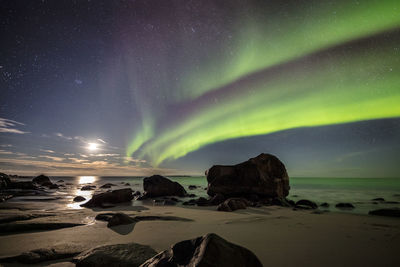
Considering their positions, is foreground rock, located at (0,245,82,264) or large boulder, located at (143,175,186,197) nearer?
foreground rock, located at (0,245,82,264)

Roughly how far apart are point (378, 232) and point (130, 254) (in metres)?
6.90

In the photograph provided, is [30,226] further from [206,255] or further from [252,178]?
[252,178]

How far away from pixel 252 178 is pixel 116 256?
14302 mm

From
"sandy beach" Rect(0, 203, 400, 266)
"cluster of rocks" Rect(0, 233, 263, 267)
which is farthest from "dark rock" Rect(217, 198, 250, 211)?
"cluster of rocks" Rect(0, 233, 263, 267)

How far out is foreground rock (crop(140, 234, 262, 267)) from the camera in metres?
2.00

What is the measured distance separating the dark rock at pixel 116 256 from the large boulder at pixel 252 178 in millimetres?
13714

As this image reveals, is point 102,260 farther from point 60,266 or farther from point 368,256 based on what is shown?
point 368,256

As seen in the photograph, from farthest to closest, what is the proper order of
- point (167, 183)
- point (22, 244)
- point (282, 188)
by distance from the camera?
point (167, 183) < point (282, 188) < point (22, 244)

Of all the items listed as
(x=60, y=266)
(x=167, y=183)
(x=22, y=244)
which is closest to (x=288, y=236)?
(x=60, y=266)

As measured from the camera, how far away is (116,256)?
305cm

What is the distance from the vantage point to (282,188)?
16.7m

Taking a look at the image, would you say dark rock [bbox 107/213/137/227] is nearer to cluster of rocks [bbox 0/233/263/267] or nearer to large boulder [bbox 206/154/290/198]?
cluster of rocks [bbox 0/233/263/267]

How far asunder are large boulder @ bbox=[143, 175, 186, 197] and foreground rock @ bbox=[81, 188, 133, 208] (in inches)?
150

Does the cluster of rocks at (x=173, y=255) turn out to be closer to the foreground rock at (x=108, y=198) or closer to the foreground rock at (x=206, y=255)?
the foreground rock at (x=206, y=255)
